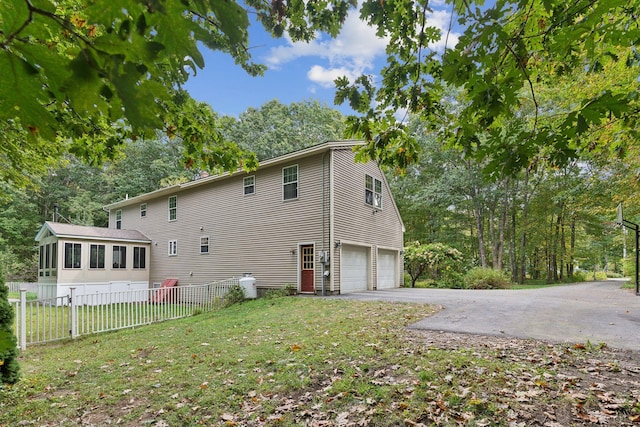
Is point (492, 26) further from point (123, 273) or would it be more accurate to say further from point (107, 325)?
point (123, 273)

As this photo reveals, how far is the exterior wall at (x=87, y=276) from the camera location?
15500 millimetres

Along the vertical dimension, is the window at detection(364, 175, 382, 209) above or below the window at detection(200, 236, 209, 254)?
above

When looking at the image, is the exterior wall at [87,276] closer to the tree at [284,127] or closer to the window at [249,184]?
the window at [249,184]

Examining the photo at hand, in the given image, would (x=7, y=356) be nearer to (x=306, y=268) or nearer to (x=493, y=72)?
(x=493, y=72)

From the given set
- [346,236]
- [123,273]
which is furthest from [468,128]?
[123,273]

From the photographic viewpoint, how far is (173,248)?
58.8ft

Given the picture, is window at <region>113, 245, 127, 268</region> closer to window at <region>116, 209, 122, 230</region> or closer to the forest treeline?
the forest treeline

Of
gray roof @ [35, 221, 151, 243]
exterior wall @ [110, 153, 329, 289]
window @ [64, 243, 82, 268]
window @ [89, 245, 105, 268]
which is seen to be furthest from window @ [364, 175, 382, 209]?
window @ [64, 243, 82, 268]

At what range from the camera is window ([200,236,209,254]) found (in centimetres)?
1621

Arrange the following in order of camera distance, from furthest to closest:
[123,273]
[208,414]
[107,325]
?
[123,273], [107,325], [208,414]

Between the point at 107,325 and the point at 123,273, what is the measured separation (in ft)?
34.7

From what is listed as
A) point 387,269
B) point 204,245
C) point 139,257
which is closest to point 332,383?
point 387,269

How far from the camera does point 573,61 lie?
3.24 m

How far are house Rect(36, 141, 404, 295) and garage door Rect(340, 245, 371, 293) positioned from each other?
0.12ft
